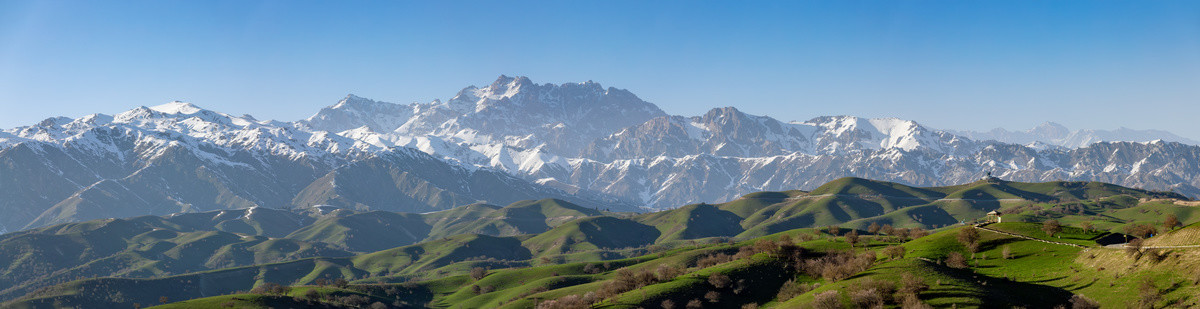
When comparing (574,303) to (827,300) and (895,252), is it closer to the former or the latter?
(827,300)

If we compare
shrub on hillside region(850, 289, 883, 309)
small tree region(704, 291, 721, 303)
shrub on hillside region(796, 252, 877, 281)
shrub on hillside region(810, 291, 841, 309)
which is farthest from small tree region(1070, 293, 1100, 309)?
small tree region(704, 291, 721, 303)

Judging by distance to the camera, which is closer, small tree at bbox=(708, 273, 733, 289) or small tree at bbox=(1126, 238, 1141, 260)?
small tree at bbox=(1126, 238, 1141, 260)

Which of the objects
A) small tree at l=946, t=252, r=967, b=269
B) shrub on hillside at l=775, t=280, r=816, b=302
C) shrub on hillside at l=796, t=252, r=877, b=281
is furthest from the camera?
shrub on hillside at l=775, t=280, r=816, b=302

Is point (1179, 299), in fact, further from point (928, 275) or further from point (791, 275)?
point (791, 275)

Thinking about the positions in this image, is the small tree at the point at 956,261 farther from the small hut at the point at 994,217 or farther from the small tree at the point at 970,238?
the small hut at the point at 994,217

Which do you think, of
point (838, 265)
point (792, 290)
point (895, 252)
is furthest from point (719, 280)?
point (895, 252)

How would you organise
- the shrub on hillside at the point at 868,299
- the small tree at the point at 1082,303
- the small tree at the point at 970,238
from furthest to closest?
1. the small tree at the point at 970,238
2. the shrub on hillside at the point at 868,299
3. the small tree at the point at 1082,303

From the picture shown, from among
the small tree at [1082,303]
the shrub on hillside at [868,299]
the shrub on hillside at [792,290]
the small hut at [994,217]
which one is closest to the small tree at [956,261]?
the shrub on hillside at [792,290]

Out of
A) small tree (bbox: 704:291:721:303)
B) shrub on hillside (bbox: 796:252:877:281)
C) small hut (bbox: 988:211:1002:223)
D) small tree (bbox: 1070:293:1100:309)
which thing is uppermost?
small hut (bbox: 988:211:1002:223)

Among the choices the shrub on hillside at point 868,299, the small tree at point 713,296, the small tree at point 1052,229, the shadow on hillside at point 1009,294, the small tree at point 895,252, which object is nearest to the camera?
the shadow on hillside at point 1009,294

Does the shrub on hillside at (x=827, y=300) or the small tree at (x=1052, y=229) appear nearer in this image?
the shrub on hillside at (x=827, y=300)

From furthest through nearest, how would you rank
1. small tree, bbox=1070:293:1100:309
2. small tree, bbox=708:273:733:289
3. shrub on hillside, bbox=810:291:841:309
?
small tree, bbox=708:273:733:289 → shrub on hillside, bbox=810:291:841:309 → small tree, bbox=1070:293:1100:309

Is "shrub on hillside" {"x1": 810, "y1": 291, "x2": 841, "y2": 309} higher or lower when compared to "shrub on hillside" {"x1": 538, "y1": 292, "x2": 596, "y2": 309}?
higher

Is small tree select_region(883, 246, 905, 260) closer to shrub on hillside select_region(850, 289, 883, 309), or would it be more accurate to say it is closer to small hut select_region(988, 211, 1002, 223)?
small hut select_region(988, 211, 1002, 223)
